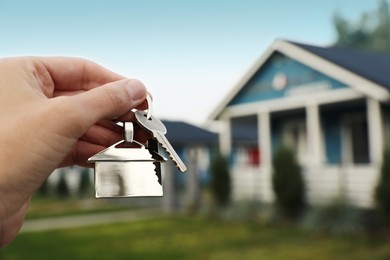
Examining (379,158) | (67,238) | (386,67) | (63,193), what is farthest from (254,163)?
(63,193)

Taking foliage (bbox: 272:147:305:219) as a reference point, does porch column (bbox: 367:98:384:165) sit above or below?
above

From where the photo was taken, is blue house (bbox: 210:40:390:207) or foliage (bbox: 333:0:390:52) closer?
blue house (bbox: 210:40:390:207)

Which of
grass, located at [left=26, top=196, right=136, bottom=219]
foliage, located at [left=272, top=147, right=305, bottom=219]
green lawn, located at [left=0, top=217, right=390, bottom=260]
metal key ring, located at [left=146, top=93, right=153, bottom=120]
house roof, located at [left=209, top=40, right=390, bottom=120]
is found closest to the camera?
metal key ring, located at [left=146, top=93, right=153, bottom=120]

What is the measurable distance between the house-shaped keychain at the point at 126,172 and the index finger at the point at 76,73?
1.29 ft

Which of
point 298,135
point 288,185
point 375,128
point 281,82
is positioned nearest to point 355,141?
point 298,135

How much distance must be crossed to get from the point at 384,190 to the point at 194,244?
402 cm

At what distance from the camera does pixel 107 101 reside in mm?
1166

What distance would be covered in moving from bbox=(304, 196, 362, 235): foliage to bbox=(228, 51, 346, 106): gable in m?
3.02

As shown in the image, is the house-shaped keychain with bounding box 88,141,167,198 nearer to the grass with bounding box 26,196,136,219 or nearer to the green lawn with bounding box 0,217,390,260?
the green lawn with bounding box 0,217,390,260

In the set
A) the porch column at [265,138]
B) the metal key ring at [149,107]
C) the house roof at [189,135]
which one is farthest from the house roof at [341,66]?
the house roof at [189,135]

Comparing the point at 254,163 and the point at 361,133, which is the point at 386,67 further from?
the point at 254,163

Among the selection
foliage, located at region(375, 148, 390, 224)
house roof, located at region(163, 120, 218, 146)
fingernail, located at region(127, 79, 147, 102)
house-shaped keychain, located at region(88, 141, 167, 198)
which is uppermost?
house roof, located at region(163, 120, 218, 146)

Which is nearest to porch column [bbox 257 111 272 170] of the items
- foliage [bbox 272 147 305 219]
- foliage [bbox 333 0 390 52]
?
foliage [bbox 272 147 305 219]

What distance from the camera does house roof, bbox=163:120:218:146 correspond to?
26500 millimetres
